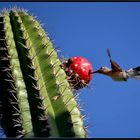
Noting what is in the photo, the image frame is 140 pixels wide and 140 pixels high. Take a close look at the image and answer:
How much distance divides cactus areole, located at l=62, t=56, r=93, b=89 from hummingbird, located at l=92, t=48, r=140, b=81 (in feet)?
0.66

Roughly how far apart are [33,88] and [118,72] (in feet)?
2.49

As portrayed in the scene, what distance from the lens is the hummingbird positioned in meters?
3.85

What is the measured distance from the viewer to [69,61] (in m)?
3.94

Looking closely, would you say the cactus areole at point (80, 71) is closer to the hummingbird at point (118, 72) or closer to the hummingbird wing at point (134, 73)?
the hummingbird at point (118, 72)

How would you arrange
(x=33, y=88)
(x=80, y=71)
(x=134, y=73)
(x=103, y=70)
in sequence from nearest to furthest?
(x=33, y=88)
(x=80, y=71)
(x=103, y=70)
(x=134, y=73)

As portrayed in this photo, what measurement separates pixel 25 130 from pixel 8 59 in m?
0.71

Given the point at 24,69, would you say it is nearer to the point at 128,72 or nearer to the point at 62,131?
the point at 62,131

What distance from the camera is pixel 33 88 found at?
12.4 feet

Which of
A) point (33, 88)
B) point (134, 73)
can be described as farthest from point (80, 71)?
point (134, 73)

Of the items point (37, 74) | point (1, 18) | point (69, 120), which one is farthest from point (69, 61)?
point (1, 18)

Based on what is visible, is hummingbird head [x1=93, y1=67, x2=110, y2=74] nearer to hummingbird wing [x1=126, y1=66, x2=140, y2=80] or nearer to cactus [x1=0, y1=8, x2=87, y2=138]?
hummingbird wing [x1=126, y1=66, x2=140, y2=80]

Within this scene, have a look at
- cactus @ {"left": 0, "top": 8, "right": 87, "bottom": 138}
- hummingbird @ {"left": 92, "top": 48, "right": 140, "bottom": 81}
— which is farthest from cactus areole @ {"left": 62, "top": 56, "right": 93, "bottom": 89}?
hummingbird @ {"left": 92, "top": 48, "right": 140, "bottom": 81}

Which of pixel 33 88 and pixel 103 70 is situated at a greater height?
pixel 103 70

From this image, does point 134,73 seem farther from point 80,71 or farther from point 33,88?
point 33,88
